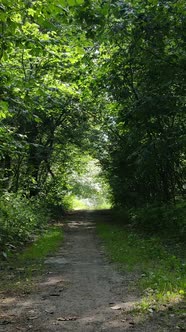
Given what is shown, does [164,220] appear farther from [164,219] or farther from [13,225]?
[13,225]

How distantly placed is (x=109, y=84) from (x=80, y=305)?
9984mm

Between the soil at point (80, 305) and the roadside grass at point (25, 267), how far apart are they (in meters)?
0.29

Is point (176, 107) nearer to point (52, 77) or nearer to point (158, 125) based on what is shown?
point (158, 125)

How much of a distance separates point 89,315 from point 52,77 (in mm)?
10487

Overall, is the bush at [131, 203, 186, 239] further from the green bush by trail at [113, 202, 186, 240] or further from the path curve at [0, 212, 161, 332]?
the path curve at [0, 212, 161, 332]

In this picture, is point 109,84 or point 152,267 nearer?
point 152,267

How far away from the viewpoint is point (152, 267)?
Answer: 824 centimetres

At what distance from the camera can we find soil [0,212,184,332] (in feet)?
15.3

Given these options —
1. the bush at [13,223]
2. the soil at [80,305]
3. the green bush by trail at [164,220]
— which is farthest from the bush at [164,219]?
the bush at [13,223]

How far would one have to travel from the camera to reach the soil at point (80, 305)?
184 inches

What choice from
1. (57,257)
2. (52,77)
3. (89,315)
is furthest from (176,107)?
(89,315)

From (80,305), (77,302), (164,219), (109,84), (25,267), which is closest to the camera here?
(80,305)

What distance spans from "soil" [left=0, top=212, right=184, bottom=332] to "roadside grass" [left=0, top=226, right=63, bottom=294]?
286mm

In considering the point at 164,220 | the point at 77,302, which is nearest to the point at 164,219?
the point at 164,220
